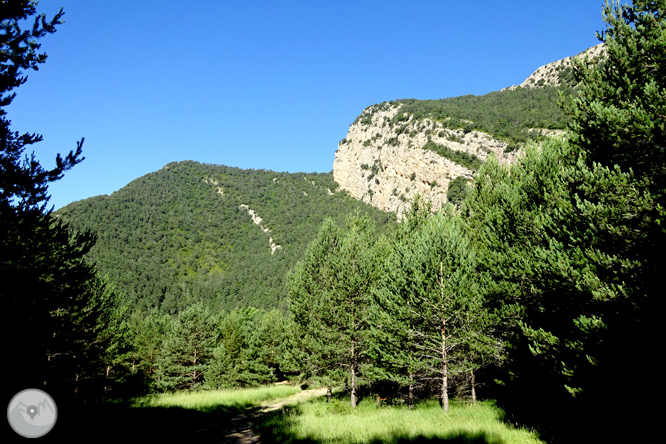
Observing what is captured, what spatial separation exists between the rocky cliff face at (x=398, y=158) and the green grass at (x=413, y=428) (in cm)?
6471

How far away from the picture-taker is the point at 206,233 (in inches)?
6275

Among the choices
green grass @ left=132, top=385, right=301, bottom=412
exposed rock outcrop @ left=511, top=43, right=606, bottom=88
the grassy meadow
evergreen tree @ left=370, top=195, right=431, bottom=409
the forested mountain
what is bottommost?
green grass @ left=132, top=385, right=301, bottom=412

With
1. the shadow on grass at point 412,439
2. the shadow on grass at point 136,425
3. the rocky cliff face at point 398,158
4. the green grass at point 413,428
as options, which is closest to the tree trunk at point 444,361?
the green grass at point 413,428

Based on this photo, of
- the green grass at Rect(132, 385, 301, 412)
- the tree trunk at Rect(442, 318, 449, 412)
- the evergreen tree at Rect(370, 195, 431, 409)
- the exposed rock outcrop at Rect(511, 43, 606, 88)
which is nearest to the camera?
the tree trunk at Rect(442, 318, 449, 412)

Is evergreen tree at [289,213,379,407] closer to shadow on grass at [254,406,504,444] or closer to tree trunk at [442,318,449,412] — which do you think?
tree trunk at [442,318,449,412]

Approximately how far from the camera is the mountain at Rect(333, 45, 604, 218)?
98.6m

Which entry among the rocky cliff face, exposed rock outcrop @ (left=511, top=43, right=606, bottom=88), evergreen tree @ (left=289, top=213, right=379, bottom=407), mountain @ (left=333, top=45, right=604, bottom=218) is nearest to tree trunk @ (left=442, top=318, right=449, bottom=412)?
evergreen tree @ (left=289, top=213, right=379, bottom=407)

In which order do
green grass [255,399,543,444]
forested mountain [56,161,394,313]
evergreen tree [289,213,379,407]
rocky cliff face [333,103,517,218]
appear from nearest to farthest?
green grass [255,399,543,444] < evergreen tree [289,213,379,407] < rocky cliff face [333,103,517,218] < forested mountain [56,161,394,313]

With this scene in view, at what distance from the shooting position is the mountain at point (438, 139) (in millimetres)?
98562

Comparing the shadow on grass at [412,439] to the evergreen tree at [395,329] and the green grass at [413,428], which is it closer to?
the green grass at [413,428]

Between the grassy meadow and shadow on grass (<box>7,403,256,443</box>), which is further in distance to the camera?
shadow on grass (<box>7,403,256,443</box>)
